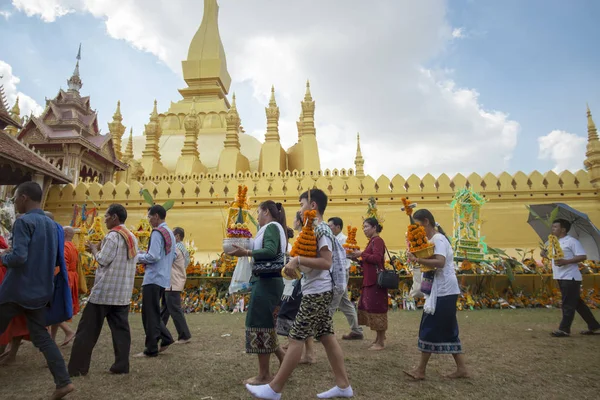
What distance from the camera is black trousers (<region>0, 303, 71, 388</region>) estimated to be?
3035mm

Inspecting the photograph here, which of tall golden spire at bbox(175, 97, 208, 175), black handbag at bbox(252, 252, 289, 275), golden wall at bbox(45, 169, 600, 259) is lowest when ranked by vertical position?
black handbag at bbox(252, 252, 289, 275)

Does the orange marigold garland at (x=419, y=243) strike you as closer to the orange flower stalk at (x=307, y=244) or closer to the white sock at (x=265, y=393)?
the orange flower stalk at (x=307, y=244)

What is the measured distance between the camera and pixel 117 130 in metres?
21.4

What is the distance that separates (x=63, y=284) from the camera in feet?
12.4

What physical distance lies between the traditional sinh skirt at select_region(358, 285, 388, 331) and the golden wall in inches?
234

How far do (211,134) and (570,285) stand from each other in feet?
63.1

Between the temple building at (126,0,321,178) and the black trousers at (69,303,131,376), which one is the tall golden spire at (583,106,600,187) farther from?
the black trousers at (69,303,131,376)

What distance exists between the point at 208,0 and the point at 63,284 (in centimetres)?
3035

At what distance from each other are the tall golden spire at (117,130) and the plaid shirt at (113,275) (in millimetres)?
18534

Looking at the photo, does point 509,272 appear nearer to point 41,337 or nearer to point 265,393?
point 265,393

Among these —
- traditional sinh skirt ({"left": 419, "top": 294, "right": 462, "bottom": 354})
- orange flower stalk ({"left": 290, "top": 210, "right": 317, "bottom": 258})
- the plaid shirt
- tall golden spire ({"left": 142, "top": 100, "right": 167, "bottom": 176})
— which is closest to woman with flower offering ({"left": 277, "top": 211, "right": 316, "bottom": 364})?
orange flower stalk ({"left": 290, "top": 210, "right": 317, "bottom": 258})

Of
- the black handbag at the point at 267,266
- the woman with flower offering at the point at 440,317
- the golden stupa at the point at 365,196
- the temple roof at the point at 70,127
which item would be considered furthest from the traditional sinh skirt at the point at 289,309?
the temple roof at the point at 70,127

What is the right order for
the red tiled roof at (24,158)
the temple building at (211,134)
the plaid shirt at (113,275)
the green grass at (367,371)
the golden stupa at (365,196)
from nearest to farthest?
1. the green grass at (367,371)
2. the plaid shirt at (113,275)
3. the red tiled roof at (24,158)
4. the golden stupa at (365,196)
5. the temple building at (211,134)

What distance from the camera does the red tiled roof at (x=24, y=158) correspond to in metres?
10.6
